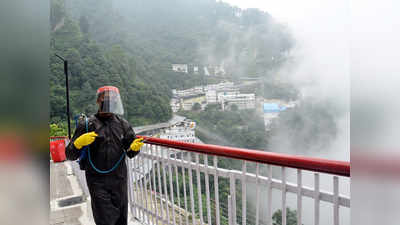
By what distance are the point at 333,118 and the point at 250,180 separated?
1835 centimetres

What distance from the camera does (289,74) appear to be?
20.7 meters

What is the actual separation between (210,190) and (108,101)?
3.15 feet

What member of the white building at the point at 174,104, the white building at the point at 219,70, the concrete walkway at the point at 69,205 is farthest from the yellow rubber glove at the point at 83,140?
the white building at the point at 219,70

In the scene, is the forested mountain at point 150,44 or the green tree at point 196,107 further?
the green tree at point 196,107

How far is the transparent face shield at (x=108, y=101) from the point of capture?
167cm

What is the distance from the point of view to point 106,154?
5.25ft

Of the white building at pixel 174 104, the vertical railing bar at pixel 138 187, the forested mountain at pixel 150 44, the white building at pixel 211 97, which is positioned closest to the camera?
the vertical railing bar at pixel 138 187

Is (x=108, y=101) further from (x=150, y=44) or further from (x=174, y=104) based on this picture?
(x=150, y=44)

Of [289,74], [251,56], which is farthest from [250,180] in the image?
[251,56]

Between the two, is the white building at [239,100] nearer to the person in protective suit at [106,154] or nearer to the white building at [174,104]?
the white building at [174,104]

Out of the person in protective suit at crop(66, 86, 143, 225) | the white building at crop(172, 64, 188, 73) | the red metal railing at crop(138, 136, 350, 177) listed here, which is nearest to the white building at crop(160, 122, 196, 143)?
the red metal railing at crop(138, 136, 350, 177)

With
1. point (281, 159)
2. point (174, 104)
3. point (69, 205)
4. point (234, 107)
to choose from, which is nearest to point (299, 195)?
point (281, 159)
